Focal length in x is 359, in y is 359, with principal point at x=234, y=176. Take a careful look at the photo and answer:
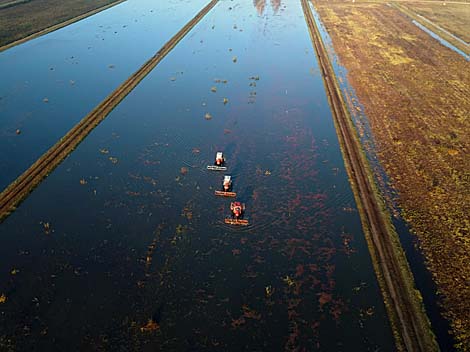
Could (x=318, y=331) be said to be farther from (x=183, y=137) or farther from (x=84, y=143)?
(x=84, y=143)

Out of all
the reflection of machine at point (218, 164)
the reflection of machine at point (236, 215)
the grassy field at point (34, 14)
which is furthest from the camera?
the grassy field at point (34, 14)

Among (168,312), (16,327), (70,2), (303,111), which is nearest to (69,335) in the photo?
(16,327)

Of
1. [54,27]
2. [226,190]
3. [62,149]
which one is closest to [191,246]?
[226,190]

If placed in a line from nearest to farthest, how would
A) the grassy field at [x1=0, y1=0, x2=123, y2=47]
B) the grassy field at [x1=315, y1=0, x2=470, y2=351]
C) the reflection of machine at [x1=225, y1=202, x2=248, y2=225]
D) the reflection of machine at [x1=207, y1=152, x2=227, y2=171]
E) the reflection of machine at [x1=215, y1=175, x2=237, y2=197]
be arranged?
1. the grassy field at [x1=315, y1=0, x2=470, y2=351]
2. the reflection of machine at [x1=225, y1=202, x2=248, y2=225]
3. the reflection of machine at [x1=215, y1=175, x2=237, y2=197]
4. the reflection of machine at [x1=207, y1=152, x2=227, y2=171]
5. the grassy field at [x1=0, y1=0, x2=123, y2=47]

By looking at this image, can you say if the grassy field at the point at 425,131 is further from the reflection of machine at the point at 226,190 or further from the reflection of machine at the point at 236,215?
the reflection of machine at the point at 226,190

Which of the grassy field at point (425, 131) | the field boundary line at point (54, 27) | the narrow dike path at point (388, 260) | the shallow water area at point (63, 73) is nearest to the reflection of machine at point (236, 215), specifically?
the narrow dike path at point (388, 260)

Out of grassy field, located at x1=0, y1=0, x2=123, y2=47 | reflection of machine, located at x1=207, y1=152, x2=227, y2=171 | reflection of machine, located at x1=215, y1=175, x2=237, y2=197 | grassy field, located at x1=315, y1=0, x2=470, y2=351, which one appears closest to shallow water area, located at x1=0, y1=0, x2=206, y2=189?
grassy field, located at x1=0, y1=0, x2=123, y2=47

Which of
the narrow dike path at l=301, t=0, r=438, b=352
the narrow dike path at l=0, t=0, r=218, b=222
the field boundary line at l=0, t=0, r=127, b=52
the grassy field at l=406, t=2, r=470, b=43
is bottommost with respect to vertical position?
the narrow dike path at l=0, t=0, r=218, b=222

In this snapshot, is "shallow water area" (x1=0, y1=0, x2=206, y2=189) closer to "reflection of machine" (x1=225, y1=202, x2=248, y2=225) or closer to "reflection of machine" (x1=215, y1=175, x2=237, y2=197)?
"reflection of machine" (x1=215, y1=175, x2=237, y2=197)
